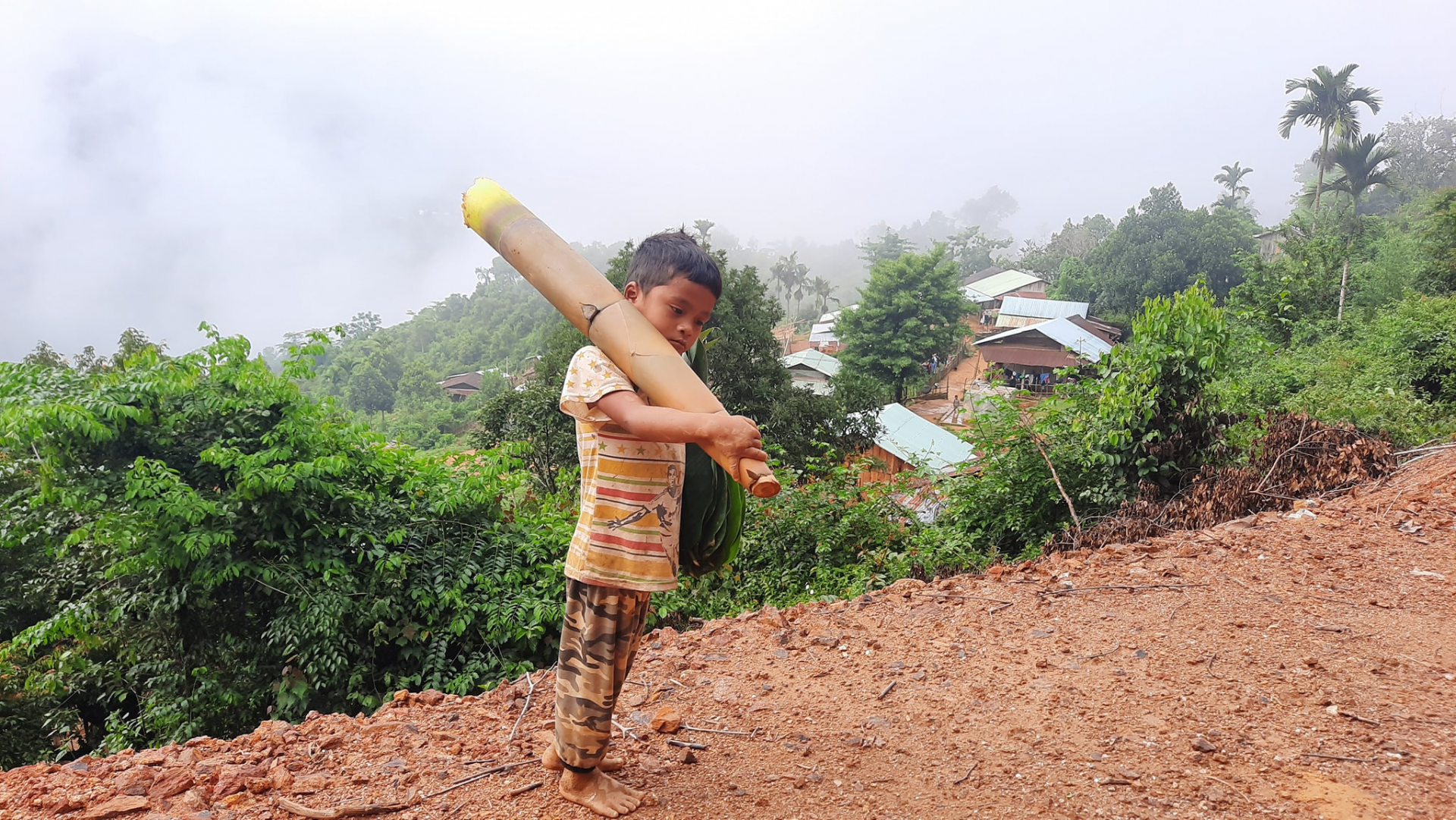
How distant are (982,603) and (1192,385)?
9.26ft

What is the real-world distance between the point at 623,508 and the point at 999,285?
4771 cm

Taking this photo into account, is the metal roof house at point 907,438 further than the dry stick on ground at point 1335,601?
Yes

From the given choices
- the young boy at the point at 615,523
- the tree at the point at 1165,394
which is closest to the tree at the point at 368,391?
the tree at the point at 1165,394

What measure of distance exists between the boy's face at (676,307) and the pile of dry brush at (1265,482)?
3.68 metres

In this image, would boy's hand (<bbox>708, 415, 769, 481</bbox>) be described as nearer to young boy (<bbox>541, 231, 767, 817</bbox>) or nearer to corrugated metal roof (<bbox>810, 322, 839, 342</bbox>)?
young boy (<bbox>541, 231, 767, 817</bbox>)

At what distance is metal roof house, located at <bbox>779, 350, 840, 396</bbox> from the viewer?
103 ft

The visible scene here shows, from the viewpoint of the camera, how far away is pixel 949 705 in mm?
2691

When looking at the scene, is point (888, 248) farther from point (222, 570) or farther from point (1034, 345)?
point (222, 570)

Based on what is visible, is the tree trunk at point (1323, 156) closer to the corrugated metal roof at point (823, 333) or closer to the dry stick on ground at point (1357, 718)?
the corrugated metal roof at point (823, 333)

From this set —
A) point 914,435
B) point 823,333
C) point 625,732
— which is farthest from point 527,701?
point 823,333

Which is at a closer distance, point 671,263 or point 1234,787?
point 671,263

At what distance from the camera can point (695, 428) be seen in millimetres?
1608

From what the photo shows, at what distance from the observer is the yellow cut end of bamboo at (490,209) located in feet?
6.55

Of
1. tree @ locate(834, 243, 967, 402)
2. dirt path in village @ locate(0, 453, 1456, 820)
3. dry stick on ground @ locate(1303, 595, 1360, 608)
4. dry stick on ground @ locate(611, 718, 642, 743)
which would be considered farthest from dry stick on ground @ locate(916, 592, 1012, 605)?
tree @ locate(834, 243, 967, 402)
